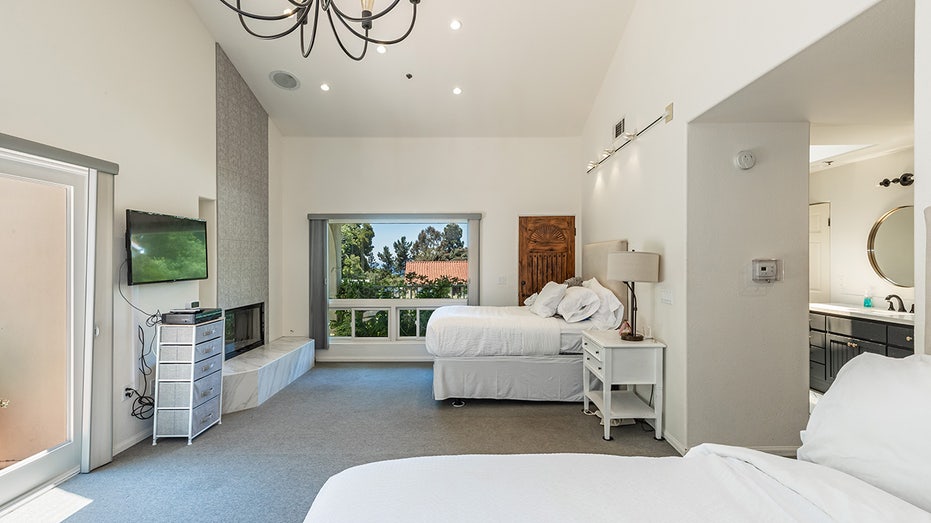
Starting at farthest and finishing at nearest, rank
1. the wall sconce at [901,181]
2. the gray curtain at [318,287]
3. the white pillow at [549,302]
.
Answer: the gray curtain at [318,287]
the white pillow at [549,302]
the wall sconce at [901,181]

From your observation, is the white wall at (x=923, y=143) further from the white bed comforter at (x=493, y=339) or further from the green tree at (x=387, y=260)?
the green tree at (x=387, y=260)

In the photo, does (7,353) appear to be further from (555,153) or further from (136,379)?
(555,153)

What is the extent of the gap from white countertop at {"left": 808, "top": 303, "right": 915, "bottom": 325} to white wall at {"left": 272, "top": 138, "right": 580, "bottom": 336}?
285 cm

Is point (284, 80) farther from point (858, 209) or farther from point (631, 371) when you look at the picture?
point (858, 209)

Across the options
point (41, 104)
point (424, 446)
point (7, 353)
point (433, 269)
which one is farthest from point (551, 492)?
point (433, 269)

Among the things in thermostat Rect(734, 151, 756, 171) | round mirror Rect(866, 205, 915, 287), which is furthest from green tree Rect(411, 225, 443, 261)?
round mirror Rect(866, 205, 915, 287)

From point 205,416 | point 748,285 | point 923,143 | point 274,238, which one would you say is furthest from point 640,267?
point 274,238

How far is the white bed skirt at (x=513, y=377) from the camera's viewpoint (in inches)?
154

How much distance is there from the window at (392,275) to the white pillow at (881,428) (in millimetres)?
4627

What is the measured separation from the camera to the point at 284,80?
455 centimetres

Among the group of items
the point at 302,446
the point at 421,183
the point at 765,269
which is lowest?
the point at 302,446

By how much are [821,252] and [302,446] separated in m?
5.52

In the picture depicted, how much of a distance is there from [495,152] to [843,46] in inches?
156

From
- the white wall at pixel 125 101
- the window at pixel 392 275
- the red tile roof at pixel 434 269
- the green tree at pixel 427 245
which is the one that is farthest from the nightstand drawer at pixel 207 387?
the green tree at pixel 427 245
